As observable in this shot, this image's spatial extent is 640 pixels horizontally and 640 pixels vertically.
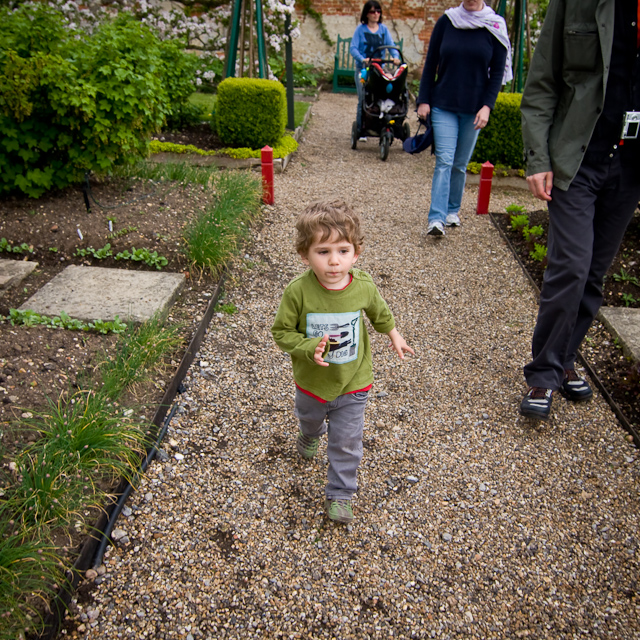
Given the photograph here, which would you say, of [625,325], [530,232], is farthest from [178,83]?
[625,325]

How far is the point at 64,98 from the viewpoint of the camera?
423cm

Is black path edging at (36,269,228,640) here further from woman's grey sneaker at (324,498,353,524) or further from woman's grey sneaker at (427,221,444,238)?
woman's grey sneaker at (427,221,444,238)

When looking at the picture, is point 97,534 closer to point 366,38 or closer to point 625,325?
point 625,325

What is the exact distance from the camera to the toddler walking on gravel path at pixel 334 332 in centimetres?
214

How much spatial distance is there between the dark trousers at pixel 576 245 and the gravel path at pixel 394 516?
41cm

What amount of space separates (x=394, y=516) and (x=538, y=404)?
1050 millimetres

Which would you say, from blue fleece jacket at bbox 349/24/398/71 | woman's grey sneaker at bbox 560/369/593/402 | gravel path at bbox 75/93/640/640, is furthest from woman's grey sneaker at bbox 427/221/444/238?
blue fleece jacket at bbox 349/24/398/71

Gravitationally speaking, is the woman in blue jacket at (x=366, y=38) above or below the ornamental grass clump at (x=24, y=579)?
above

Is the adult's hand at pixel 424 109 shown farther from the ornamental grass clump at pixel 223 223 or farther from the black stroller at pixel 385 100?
the black stroller at pixel 385 100

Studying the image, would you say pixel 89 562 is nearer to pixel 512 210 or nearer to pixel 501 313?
pixel 501 313

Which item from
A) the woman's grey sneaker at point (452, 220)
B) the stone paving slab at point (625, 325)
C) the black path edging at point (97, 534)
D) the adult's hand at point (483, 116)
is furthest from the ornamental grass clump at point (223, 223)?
the stone paving slab at point (625, 325)

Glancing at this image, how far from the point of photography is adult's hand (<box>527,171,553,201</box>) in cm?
282

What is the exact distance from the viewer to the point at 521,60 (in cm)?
828

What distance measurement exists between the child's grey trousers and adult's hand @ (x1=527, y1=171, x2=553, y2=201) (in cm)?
135
